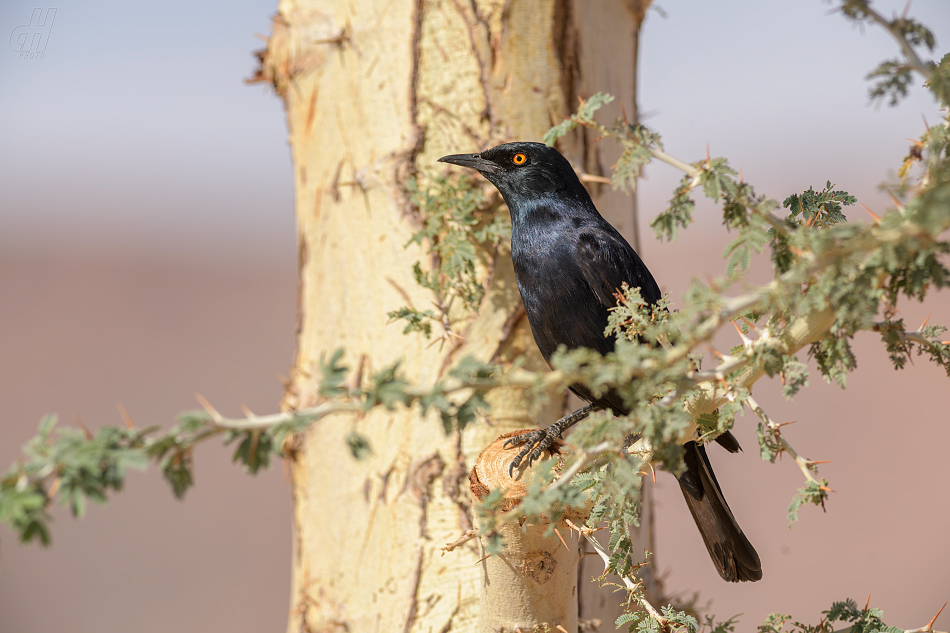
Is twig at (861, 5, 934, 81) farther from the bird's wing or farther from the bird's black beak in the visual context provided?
the bird's black beak

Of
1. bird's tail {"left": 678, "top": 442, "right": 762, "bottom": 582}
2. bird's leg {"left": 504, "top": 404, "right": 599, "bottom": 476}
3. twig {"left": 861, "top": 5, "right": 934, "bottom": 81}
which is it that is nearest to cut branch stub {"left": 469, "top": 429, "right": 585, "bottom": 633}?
bird's leg {"left": 504, "top": 404, "right": 599, "bottom": 476}

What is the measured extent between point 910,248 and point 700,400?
2.28 ft

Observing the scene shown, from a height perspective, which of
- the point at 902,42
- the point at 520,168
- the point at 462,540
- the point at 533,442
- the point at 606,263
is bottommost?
the point at 462,540

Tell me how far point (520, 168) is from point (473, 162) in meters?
0.23

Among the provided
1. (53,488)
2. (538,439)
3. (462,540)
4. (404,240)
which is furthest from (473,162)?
(53,488)

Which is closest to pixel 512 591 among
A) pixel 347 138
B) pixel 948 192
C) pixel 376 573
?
pixel 376 573

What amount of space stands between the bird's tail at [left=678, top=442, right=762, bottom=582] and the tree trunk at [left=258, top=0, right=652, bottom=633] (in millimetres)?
646

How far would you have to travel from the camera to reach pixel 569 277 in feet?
10.1

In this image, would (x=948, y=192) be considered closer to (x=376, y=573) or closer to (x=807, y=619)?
(x=376, y=573)

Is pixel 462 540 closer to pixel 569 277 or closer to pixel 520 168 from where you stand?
pixel 569 277

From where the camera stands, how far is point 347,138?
142 inches

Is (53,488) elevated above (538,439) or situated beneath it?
situated beneath

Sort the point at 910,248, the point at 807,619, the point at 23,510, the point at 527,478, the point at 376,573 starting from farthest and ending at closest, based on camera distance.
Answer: the point at 807,619
the point at 376,573
the point at 527,478
the point at 910,248
the point at 23,510

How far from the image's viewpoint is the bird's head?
3.24 m
